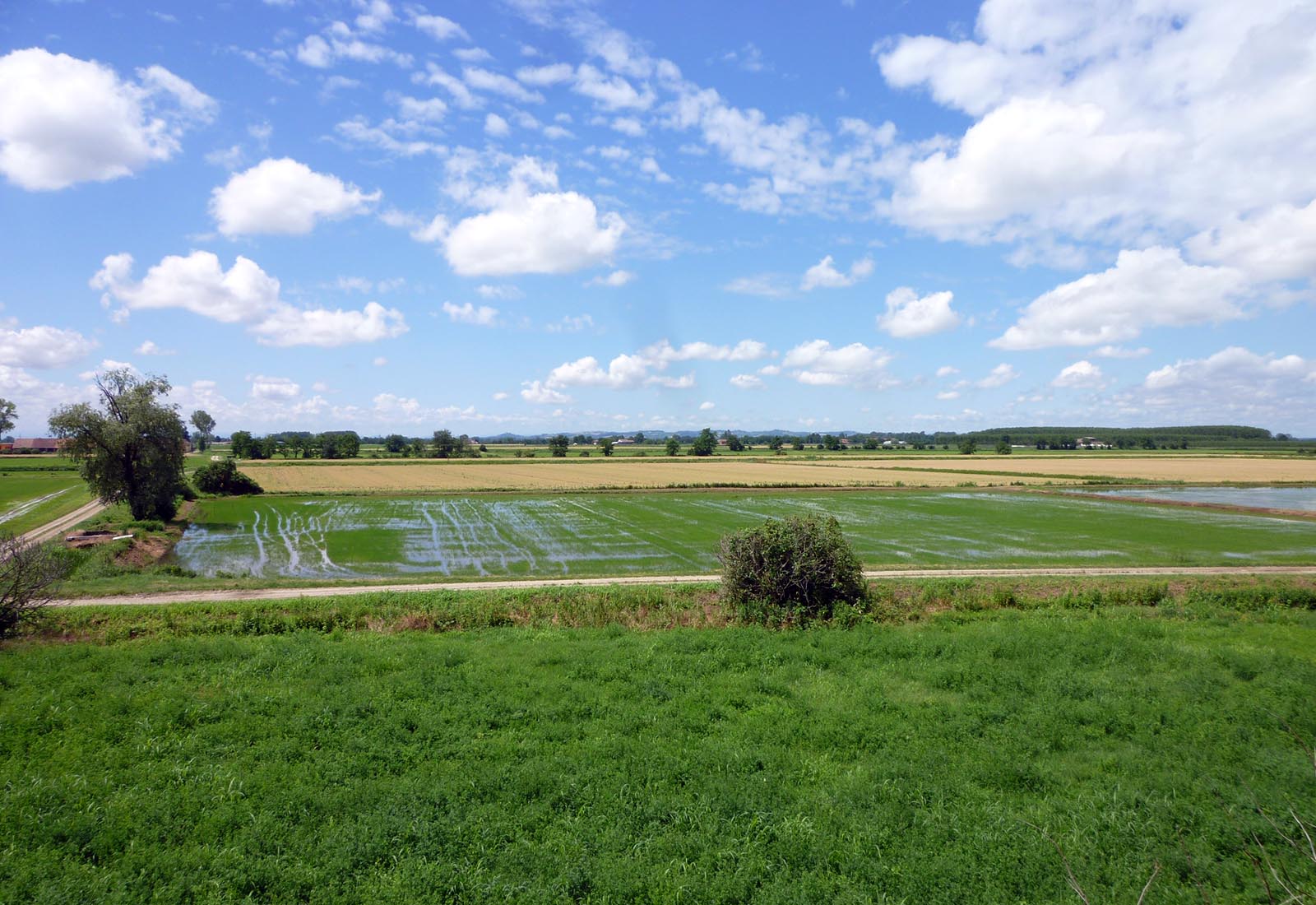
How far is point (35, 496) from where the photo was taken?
2509 inches

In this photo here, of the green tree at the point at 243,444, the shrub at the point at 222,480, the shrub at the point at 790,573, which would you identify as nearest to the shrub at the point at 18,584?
the shrub at the point at 790,573

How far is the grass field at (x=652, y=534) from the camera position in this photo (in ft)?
113

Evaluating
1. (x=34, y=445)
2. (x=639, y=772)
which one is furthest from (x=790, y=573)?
(x=34, y=445)

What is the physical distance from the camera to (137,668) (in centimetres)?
1366

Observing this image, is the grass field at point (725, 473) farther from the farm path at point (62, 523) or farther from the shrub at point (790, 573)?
the shrub at point (790, 573)

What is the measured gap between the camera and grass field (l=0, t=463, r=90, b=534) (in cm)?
4740

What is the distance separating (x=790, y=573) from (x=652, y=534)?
87.2ft

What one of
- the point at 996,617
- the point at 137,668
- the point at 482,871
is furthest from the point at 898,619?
the point at 137,668

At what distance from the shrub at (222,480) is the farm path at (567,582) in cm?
6040

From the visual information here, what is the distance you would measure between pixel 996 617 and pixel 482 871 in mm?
17503

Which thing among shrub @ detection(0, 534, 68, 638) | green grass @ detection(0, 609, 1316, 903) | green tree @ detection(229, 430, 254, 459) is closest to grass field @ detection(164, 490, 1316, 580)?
shrub @ detection(0, 534, 68, 638)

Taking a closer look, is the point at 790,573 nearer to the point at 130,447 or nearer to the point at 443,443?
the point at 130,447

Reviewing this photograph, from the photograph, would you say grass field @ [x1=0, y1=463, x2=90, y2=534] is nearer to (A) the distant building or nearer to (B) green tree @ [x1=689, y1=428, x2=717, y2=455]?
(A) the distant building

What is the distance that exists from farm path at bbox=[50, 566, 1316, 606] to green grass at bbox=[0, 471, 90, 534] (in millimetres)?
18562
